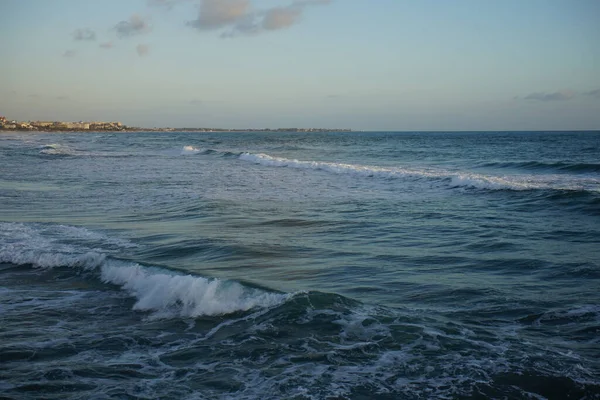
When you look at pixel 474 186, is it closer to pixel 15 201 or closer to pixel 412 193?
pixel 412 193

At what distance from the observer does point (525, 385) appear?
5.00 meters

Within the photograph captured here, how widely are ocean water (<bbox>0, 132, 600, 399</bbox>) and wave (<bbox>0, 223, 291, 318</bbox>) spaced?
3 centimetres

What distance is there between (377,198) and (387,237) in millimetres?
6900

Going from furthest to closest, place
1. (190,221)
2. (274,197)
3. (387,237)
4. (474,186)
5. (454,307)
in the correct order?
(474,186) → (274,197) → (190,221) → (387,237) → (454,307)

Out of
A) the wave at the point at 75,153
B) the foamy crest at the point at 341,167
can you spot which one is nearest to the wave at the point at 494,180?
the foamy crest at the point at 341,167

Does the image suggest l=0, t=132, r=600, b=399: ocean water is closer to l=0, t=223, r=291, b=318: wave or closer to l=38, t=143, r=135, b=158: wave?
l=0, t=223, r=291, b=318: wave

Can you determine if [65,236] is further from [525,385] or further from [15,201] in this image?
[525,385]

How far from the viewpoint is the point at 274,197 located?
62.6 ft

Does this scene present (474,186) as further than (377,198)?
Yes

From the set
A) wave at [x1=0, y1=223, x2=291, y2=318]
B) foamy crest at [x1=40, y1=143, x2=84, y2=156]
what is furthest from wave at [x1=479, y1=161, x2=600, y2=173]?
foamy crest at [x1=40, y1=143, x2=84, y2=156]

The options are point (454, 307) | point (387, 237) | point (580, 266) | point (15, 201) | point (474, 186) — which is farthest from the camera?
point (474, 186)

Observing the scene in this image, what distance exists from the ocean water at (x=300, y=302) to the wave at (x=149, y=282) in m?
0.03

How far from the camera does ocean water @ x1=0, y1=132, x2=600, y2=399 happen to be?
5.18 meters

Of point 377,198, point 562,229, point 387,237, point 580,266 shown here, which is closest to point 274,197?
point 377,198
